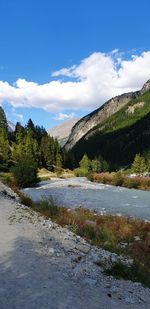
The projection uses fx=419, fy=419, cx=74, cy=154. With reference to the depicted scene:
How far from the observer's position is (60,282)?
11.2 metres

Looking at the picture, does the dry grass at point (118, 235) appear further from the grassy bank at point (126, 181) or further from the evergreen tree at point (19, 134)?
the evergreen tree at point (19, 134)

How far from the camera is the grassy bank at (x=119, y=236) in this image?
13828 millimetres

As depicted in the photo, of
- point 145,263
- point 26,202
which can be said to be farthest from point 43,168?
point 145,263

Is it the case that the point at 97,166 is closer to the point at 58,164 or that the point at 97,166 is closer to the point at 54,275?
the point at 58,164

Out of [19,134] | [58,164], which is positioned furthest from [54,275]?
[19,134]

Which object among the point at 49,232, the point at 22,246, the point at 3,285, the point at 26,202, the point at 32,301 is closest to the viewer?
the point at 32,301

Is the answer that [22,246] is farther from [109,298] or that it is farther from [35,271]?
[109,298]

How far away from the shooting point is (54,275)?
11688 millimetres

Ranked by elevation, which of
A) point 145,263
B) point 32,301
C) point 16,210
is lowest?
point 145,263

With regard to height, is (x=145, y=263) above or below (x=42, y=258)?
below

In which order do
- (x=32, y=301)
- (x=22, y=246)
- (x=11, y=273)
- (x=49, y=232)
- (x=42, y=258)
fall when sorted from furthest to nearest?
(x=49, y=232)
(x=22, y=246)
(x=42, y=258)
(x=11, y=273)
(x=32, y=301)

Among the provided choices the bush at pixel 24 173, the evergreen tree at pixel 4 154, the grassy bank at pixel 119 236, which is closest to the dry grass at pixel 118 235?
the grassy bank at pixel 119 236

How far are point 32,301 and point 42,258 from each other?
Answer: 11.6ft

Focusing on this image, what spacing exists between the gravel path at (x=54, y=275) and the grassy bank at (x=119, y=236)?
0.91 metres
